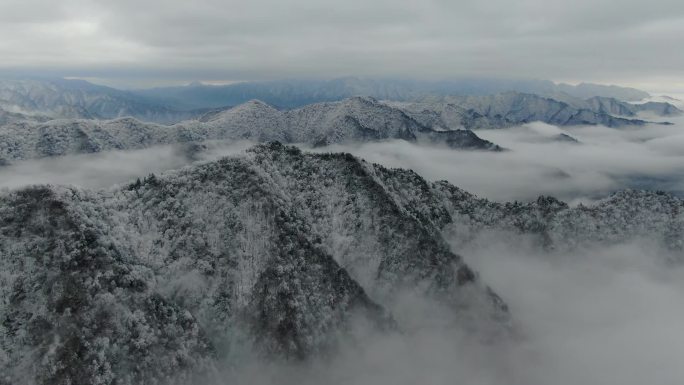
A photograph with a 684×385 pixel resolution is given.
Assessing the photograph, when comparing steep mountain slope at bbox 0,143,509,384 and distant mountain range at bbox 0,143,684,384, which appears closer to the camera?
steep mountain slope at bbox 0,143,509,384

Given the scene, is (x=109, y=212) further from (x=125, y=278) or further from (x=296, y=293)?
(x=296, y=293)

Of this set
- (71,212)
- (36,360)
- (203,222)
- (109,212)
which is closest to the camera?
(36,360)

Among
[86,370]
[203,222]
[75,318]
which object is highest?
[203,222]

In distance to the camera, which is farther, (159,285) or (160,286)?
(160,286)

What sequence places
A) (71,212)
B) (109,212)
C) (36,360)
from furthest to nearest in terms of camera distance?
(109,212) → (71,212) → (36,360)

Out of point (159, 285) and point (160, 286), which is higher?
point (159, 285)

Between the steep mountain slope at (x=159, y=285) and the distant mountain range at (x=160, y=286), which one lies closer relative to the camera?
the steep mountain slope at (x=159, y=285)

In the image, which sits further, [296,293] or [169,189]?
[169,189]

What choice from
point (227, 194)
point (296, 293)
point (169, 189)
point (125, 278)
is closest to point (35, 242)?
point (125, 278)
